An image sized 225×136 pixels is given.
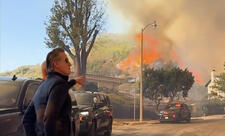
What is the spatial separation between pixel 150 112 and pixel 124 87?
2072 centimetres

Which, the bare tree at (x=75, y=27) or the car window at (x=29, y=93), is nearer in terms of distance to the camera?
the car window at (x=29, y=93)

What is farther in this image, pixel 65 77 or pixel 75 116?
pixel 75 116

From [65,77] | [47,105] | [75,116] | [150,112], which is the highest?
[65,77]

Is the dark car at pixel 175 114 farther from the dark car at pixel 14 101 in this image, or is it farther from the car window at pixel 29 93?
the car window at pixel 29 93

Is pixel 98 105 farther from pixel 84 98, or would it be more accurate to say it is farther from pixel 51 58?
pixel 51 58

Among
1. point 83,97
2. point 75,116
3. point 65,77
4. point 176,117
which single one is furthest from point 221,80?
point 65,77

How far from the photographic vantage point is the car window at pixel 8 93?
19.7 ft

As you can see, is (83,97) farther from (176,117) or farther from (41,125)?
(176,117)

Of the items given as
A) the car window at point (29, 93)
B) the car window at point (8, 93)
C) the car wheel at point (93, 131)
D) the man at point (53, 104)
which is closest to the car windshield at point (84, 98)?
the car wheel at point (93, 131)

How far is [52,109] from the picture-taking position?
3.11 m

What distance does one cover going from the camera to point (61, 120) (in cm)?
317

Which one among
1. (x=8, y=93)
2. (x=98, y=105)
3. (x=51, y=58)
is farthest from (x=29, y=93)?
(x=98, y=105)

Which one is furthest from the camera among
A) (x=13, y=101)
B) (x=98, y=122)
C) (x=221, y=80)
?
(x=221, y=80)

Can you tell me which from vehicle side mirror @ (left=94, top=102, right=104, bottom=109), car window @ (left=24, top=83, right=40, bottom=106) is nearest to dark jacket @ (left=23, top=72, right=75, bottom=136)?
car window @ (left=24, top=83, right=40, bottom=106)
